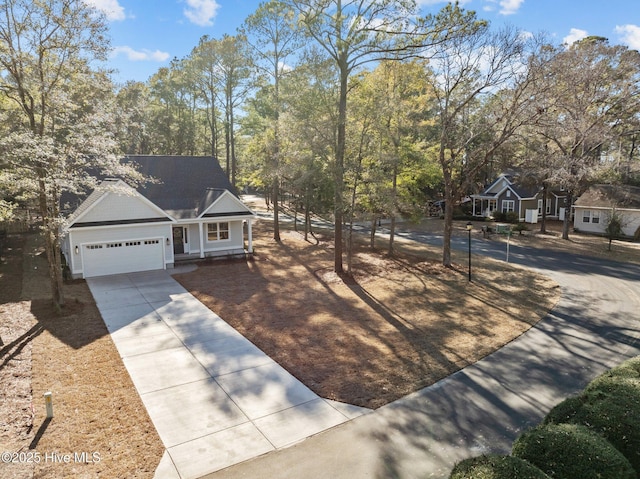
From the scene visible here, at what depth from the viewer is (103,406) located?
340 inches

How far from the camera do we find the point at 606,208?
107 ft

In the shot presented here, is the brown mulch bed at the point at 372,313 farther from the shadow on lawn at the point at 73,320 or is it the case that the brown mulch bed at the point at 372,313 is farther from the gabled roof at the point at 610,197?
the gabled roof at the point at 610,197

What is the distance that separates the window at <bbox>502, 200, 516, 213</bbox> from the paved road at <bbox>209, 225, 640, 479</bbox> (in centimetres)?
2558

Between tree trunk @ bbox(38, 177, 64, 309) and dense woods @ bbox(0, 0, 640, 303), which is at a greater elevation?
dense woods @ bbox(0, 0, 640, 303)

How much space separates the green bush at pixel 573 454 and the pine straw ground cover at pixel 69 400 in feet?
18.5

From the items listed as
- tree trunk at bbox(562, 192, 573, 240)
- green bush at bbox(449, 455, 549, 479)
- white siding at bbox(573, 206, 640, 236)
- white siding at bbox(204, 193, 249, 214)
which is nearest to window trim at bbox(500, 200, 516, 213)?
white siding at bbox(573, 206, 640, 236)

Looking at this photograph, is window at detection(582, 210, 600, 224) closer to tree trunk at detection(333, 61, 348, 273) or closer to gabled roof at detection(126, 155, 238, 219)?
tree trunk at detection(333, 61, 348, 273)

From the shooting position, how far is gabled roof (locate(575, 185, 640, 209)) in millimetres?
30688

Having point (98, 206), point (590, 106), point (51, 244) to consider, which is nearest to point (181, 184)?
point (98, 206)

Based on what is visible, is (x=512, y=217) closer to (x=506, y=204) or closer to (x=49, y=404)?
(x=506, y=204)

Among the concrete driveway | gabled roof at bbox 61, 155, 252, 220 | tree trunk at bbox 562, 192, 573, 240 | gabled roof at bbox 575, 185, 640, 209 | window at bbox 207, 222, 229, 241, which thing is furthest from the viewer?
gabled roof at bbox 575, 185, 640, 209

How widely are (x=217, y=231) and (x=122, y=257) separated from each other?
17.4 feet

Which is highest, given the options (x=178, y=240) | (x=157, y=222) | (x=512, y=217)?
(x=157, y=222)

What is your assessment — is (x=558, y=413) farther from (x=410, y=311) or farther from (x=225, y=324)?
(x=225, y=324)
